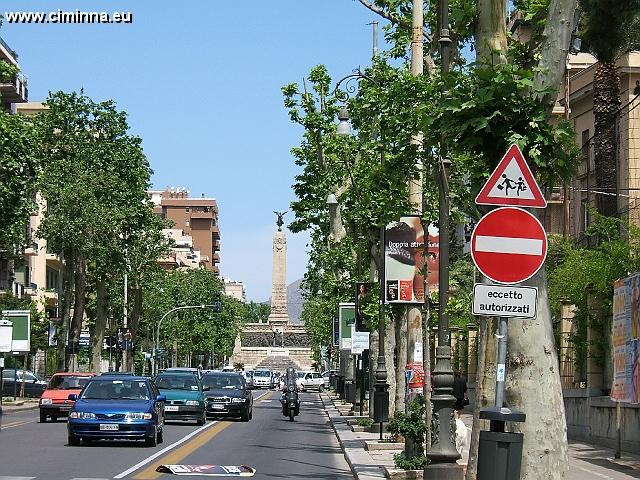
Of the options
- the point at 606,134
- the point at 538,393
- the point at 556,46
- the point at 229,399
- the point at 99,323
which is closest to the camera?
the point at 538,393

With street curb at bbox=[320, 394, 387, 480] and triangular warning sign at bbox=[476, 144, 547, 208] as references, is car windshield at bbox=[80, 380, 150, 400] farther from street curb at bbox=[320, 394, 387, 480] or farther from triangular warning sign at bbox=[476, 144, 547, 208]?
triangular warning sign at bbox=[476, 144, 547, 208]

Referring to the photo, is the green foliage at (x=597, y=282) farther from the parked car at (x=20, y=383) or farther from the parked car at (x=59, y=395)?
the parked car at (x=20, y=383)

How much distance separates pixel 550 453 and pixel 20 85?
6969 cm

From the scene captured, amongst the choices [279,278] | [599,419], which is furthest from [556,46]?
[279,278]

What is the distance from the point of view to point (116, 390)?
1287 inches

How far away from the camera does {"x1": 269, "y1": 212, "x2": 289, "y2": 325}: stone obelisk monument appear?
529 feet

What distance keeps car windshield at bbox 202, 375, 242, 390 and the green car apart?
554 centimetres

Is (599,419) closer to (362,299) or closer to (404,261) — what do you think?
(404,261)

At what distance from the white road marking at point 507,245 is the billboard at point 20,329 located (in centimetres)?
4947

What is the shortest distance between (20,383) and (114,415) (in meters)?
44.4

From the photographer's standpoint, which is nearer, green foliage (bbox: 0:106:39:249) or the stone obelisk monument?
green foliage (bbox: 0:106:39:249)

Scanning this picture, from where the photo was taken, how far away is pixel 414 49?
28.8 m

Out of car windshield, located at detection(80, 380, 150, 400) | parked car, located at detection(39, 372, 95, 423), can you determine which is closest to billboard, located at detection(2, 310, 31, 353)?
parked car, located at detection(39, 372, 95, 423)

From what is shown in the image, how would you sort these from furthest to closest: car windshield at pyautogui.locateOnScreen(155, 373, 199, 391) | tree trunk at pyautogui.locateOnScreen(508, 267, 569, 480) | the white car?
the white car < car windshield at pyautogui.locateOnScreen(155, 373, 199, 391) < tree trunk at pyautogui.locateOnScreen(508, 267, 569, 480)
